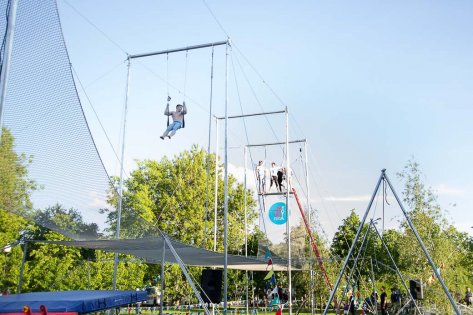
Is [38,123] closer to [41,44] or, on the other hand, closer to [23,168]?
[23,168]

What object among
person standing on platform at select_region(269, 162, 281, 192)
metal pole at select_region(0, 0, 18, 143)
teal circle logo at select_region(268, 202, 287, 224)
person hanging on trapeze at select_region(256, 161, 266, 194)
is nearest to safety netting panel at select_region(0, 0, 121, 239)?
metal pole at select_region(0, 0, 18, 143)

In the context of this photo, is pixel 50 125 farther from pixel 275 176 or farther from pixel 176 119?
pixel 275 176

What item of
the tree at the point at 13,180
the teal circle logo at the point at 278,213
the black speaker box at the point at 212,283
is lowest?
the black speaker box at the point at 212,283

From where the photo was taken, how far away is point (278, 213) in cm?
1745

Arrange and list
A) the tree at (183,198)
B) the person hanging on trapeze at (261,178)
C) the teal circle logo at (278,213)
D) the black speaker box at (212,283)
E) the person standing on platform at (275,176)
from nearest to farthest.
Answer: the black speaker box at (212,283), the teal circle logo at (278,213), the person standing on platform at (275,176), the person hanging on trapeze at (261,178), the tree at (183,198)

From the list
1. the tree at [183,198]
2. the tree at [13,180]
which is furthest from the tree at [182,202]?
the tree at [13,180]

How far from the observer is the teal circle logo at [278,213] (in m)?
17.3

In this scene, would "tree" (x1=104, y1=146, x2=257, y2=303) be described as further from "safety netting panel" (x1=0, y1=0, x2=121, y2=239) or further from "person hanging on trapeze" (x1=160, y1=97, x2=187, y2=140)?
"safety netting panel" (x1=0, y1=0, x2=121, y2=239)

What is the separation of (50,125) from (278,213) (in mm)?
12292

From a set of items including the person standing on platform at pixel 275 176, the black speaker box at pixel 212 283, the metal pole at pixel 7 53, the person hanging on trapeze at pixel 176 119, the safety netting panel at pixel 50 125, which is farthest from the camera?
the person standing on platform at pixel 275 176

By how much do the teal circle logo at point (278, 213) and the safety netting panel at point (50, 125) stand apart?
35.9ft

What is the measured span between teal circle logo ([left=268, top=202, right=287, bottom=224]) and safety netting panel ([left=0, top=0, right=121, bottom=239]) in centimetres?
1094

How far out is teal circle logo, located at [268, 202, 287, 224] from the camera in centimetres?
1731

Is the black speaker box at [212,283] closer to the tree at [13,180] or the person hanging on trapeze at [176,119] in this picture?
the person hanging on trapeze at [176,119]
